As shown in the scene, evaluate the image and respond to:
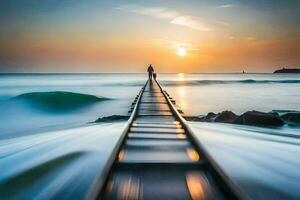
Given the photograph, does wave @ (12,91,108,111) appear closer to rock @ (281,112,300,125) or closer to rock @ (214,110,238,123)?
rock @ (214,110,238,123)

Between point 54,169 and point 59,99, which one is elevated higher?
point 54,169

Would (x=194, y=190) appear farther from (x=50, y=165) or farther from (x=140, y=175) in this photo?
(x=50, y=165)

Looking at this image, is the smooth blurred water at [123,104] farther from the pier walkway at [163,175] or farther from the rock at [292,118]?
the pier walkway at [163,175]

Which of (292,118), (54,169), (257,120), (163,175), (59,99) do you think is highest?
(163,175)

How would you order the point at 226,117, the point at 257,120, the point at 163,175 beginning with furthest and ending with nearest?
1. the point at 226,117
2. the point at 257,120
3. the point at 163,175

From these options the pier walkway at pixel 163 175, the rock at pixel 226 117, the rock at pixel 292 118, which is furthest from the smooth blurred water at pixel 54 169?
the rock at pixel 292 118

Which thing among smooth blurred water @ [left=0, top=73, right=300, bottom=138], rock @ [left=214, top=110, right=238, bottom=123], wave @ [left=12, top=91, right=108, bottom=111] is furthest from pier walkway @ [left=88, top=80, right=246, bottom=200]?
wave @ [left=12, top=91, right=108, bottom=111]

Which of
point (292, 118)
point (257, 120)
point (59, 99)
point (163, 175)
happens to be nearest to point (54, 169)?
point (163, 175)

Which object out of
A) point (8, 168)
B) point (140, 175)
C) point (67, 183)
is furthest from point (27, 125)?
point (140, 175)

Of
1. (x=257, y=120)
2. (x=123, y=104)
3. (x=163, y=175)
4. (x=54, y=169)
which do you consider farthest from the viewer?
(x=123, y=104)

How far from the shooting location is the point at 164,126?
641 cm

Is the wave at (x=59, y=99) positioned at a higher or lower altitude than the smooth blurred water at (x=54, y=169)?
lower

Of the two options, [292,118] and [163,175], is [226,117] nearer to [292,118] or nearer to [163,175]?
[292,118]

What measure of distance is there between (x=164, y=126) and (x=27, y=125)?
1269 centimetres
